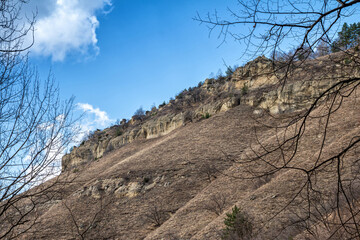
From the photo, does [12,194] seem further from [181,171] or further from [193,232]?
[181,171]

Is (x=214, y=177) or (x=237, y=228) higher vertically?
(x=214, y=177)

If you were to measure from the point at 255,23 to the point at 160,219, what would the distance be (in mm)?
15826

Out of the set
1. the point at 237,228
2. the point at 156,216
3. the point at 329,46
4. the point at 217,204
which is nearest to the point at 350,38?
the point at 329,46

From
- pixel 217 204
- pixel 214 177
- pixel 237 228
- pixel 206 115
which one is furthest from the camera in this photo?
pixel 206 115

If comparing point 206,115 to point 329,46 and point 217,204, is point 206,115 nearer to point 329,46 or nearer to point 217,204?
point 217,204

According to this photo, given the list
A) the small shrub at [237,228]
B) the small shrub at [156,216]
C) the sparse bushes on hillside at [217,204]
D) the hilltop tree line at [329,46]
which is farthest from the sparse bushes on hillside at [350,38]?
the small shrub at [156,216]

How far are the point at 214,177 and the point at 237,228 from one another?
1005 centimetres

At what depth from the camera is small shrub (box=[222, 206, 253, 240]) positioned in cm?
1055

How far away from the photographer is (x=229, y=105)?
3512cm

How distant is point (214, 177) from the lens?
68.4ft

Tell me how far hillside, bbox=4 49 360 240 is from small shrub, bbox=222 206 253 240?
50 centimetres

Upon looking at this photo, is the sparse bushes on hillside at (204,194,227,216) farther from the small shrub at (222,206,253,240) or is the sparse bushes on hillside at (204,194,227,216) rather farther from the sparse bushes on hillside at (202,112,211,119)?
the sparse bushes on hillside at (202,112,211,119)

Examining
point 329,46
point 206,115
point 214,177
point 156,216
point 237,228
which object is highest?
point 206,115

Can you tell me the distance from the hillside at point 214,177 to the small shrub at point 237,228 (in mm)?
497
